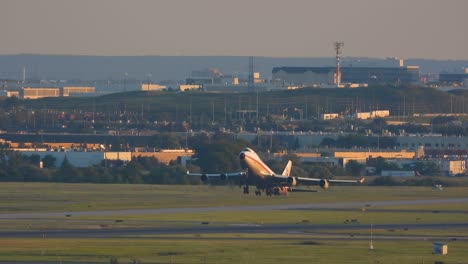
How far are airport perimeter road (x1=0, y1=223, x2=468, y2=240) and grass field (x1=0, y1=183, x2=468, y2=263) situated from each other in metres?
1.17

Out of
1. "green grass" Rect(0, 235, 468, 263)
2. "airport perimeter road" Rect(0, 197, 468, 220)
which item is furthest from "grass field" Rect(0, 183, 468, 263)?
Result: "airport perimeter road" Rect(0, 197, 468, 220)

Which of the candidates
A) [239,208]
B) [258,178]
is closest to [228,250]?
[239,208]

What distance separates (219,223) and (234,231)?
6.88 metres

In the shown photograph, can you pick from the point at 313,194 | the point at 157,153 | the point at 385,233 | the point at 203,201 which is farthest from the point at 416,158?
the point at 385,233

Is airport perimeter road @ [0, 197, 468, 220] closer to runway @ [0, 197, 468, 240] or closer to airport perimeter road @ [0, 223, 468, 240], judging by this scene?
runway @ [0, 197, 468, 240]

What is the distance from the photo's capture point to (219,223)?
346ft

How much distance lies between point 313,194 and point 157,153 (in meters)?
58.5

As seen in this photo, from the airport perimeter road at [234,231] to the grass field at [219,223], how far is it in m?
1.17

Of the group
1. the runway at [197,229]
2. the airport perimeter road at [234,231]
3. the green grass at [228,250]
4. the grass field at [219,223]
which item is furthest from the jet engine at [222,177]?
the green grass at [228,250]

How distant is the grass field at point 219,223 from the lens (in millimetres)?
83312

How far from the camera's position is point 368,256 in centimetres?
8394

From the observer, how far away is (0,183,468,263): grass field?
83312 mm

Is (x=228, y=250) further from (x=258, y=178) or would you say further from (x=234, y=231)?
(x=258, y=178)

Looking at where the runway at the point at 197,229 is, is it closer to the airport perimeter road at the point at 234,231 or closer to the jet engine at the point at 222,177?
the airport perimeter road at the point at 234,231
